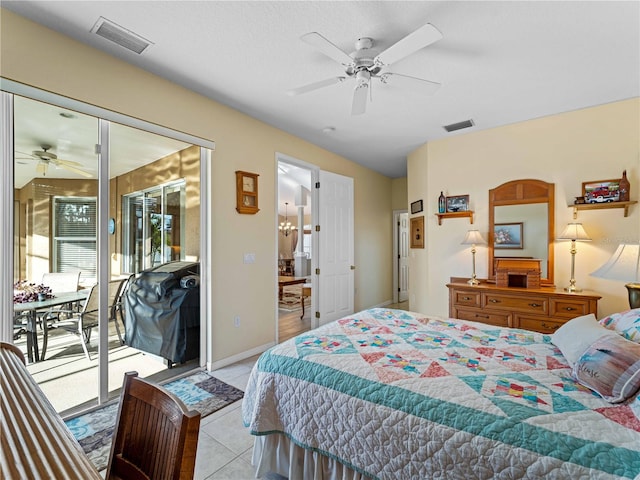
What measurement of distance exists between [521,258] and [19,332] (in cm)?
459

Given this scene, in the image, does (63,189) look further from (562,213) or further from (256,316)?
(562,213)

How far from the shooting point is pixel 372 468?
1300 mm

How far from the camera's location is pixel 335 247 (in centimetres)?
480

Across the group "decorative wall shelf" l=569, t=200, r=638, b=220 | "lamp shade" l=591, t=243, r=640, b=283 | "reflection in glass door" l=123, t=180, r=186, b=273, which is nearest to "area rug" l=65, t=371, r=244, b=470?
"reflection in glass door" l=123, t=180, r=186, b=273

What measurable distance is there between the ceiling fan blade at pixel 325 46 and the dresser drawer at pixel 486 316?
113 inches

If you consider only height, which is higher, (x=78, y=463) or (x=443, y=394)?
(x=78, y=463)

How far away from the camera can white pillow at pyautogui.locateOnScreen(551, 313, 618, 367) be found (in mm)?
1470

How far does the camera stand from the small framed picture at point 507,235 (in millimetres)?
3598

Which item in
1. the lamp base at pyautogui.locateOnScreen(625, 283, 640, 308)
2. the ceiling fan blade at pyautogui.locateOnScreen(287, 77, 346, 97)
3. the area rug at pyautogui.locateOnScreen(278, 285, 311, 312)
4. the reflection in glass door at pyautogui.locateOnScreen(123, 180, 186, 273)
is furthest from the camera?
the area rug at pyautogui.locateOnScreen(278, 285, 311, 312)

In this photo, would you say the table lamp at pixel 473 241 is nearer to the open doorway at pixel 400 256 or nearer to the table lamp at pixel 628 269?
the table lamp at pixel 628 269

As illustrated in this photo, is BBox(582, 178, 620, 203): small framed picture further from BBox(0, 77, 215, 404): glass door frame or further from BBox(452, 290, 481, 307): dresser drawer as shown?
BBox(0, 77, 215, 404): glass door frame

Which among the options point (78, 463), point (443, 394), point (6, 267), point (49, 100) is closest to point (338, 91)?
point (49, 100)

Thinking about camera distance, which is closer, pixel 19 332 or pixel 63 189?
pixel 19 332

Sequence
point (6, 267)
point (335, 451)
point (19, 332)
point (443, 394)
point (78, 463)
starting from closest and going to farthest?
1. point (78, 463)
2. point (443, 394)
3. point (335, 451)
4. point (6, 267)
5. point (19, 332)
